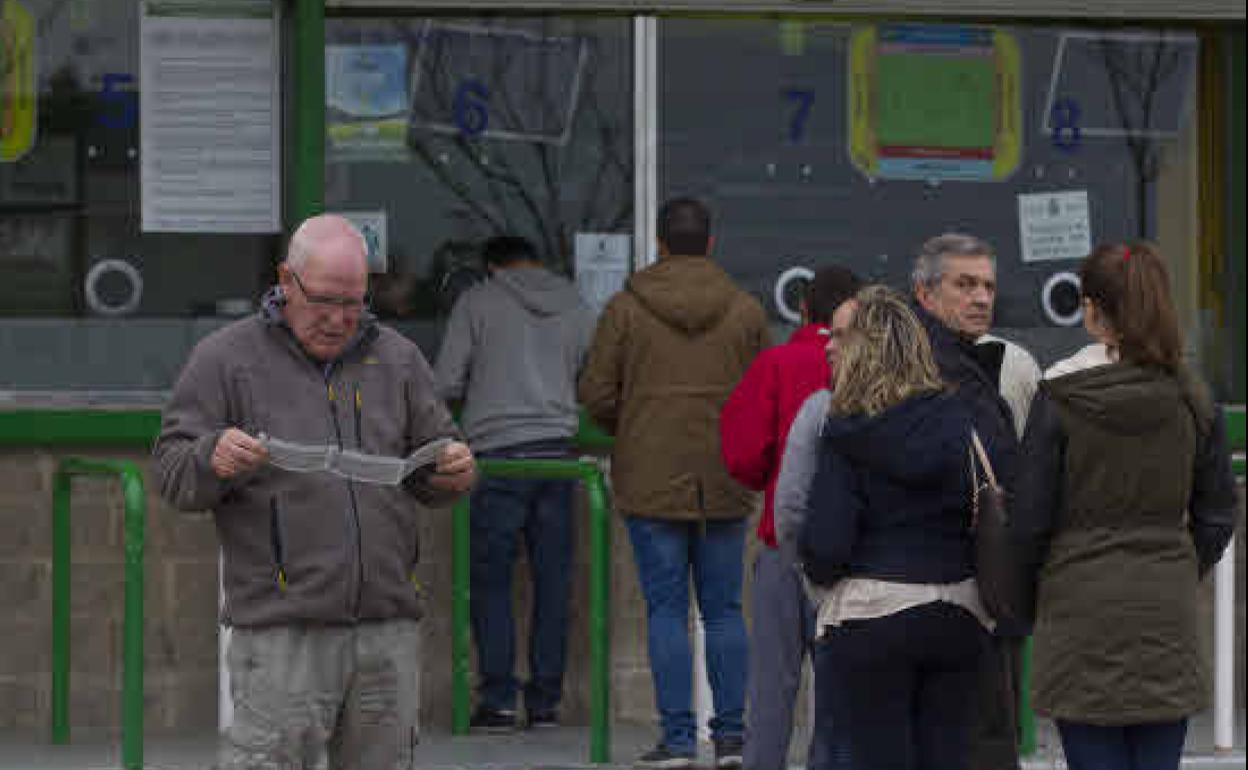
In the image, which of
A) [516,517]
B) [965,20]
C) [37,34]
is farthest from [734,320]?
[37,34]

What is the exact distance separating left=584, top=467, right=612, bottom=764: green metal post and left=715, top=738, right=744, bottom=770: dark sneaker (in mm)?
375

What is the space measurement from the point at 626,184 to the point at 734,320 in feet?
Answer: 4.54

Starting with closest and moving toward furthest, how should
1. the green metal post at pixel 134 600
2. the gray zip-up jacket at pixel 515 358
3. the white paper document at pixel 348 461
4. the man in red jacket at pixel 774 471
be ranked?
the white paper document at pixel 348 461 → the man in red jacket at pixel 774 471 → the green metal post at pixel 134 600 → the gray zip-up jacket at pixel 515 358

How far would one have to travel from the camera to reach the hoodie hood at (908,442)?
6.46 meters

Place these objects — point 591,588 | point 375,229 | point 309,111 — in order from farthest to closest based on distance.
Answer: point 375,229 < point 309,111 < point 591,588

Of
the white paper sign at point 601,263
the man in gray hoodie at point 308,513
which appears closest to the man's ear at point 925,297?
the man in gray hoodie at point 308,513

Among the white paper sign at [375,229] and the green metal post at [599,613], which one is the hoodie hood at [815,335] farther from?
the white paper sign at [375,229]

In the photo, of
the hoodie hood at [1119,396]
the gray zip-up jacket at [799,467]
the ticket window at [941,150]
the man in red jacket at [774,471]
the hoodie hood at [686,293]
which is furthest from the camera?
the ticket window at [941,150]

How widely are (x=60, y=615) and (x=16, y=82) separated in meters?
1.91

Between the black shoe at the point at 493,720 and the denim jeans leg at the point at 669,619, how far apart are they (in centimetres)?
81

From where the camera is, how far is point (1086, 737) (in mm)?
6297

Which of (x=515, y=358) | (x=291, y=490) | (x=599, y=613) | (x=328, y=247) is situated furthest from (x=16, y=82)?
(x=291, y=490)

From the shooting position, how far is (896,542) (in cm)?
652

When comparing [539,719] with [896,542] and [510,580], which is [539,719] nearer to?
[510,580]
